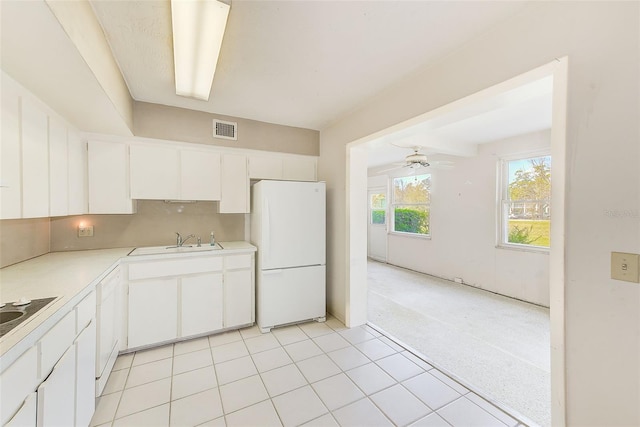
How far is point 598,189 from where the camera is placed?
3.92 ft

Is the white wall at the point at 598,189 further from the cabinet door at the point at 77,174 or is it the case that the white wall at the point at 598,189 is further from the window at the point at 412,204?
the window at the point at 412,204

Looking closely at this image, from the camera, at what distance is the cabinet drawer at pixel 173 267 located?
7.90ft

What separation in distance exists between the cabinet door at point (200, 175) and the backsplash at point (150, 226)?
35cm

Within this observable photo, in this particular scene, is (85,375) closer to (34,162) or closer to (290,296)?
(34,162)

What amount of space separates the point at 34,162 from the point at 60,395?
143 centimetres

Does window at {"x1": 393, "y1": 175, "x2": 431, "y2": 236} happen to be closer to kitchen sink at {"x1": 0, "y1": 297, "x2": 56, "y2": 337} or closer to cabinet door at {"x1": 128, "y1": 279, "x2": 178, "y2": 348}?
cabinet door at {"x1": 128, "y1": 279, "x2": 178, "y2": 348}

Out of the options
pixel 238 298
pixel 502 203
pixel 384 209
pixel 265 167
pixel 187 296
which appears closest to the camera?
pixel 187 296

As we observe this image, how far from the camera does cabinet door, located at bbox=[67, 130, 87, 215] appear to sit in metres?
2.20

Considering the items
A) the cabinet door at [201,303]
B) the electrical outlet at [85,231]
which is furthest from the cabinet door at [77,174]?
the cabinet door at [201,303]

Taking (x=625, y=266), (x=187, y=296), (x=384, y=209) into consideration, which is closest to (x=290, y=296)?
(x=187, y=296)

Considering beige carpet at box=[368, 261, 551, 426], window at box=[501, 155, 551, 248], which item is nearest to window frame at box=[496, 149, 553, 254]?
window at box=[501, 155, 551, 248]

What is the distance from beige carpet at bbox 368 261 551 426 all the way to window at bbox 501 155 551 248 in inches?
38.4

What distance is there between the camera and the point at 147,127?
270 cm

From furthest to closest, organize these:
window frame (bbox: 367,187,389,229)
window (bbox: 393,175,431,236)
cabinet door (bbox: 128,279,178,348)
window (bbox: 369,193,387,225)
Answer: window (bbox: 369,193,387,225) → window frame (bbox: 367,187,389,229) → window (bbox: 393,175,431,236) → cabinet door (bbox: 128,279,178,348)
